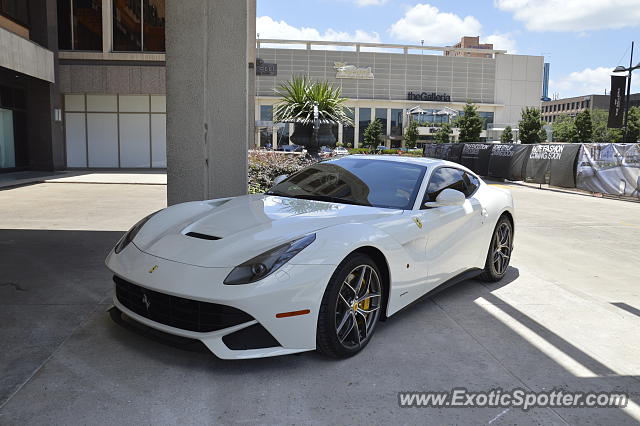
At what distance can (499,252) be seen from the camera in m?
5.52

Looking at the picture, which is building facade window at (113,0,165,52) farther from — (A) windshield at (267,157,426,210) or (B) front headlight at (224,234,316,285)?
(B) front headlight at (224,234,316,285)

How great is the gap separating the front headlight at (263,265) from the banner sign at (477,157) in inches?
894

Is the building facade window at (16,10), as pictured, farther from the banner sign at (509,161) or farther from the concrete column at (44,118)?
the banner sign at (509,161)

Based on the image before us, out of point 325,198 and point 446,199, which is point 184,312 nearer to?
point 325,198

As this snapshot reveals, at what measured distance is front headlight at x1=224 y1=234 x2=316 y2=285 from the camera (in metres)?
3.01

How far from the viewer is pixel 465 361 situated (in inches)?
138

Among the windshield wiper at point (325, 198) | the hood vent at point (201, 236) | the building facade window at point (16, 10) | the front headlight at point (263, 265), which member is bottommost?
the front headlight at point (263, 265)

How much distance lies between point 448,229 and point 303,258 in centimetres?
180

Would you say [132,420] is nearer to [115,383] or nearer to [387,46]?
[115,383]

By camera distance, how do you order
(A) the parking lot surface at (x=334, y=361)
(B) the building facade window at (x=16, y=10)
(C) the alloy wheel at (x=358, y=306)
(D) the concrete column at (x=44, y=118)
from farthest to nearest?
1. (D) the concrete column at (x=44, y=118)
2. (B) the building facade window at (x=16, y=10)
3. (C) the alloy wheel at (x=358, y=306)
4. (A) the parking lot surface at (x=334, y=361)

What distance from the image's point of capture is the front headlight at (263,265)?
119 inches

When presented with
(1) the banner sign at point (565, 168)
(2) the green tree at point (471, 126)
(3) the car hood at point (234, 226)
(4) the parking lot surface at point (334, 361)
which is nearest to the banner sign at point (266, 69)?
(1) the banner sign at point (565, 168)

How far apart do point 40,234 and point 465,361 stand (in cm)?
639

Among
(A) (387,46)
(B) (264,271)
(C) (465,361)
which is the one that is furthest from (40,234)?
(A) (387,46)
